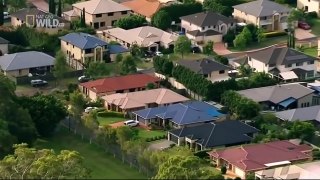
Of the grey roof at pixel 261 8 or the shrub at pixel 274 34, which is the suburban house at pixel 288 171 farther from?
the grey roof at pixel 261 8

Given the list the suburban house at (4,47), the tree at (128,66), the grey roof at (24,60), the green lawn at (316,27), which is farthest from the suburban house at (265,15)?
the suburban house at (4,47)

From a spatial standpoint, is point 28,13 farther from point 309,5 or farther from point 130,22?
point 309,5

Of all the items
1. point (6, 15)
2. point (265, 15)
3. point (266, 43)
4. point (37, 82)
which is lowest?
point (37, 82)

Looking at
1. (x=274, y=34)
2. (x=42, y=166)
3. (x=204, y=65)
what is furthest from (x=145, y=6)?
(x=42, y=166)

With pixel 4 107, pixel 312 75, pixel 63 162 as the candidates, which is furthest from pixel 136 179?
pixel 312 75

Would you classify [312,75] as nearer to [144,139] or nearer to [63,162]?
[144,139]

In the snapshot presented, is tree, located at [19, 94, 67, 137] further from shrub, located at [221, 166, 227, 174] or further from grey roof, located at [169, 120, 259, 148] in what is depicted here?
shrub, located at [221, 166, 227, 174]

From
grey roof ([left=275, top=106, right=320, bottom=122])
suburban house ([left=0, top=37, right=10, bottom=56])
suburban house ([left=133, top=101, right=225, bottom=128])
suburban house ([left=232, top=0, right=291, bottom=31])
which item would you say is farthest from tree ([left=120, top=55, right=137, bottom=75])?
suburban house ([left=232, top=0, right=291, bottom=31])
